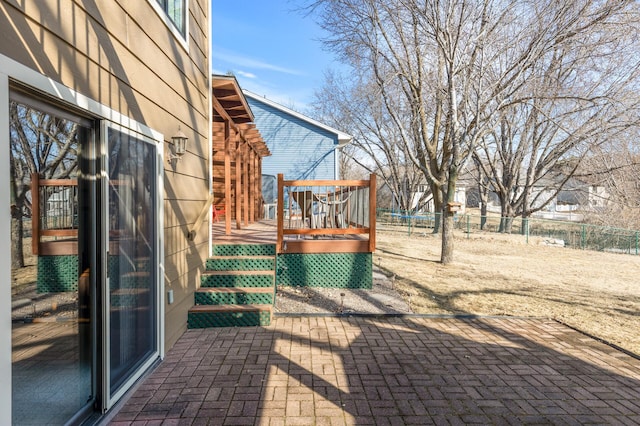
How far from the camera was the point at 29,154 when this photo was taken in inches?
70.6

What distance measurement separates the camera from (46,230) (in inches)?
76.4

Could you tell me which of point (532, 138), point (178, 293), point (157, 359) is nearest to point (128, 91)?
point (178, 293)

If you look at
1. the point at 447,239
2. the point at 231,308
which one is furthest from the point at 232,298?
the point at 447,239

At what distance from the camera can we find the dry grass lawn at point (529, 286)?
16.0ft

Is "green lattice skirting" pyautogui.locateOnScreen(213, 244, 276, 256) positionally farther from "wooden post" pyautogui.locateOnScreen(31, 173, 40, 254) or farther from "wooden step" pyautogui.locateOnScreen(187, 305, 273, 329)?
"wooden post" pyautogui.locateOnScreen(31, 173, 40, 254)

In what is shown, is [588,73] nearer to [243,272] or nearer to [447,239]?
[447,239]

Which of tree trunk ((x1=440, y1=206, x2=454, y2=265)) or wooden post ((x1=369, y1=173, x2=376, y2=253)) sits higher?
wooden post ((x1=369, y1=173, x2=376, y2=253))

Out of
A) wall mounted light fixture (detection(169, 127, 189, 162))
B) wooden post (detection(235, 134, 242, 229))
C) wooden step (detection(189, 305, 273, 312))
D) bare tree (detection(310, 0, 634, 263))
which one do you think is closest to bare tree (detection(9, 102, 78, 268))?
wall mounted light fixture (detection(169, 127, 189, 162))

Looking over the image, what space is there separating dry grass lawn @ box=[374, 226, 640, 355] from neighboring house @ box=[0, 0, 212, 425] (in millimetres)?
3552

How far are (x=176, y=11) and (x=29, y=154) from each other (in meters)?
2.76

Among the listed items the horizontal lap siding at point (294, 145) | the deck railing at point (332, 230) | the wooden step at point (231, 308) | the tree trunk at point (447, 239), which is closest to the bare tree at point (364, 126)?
the horizontal lap siding at point (294, 145)

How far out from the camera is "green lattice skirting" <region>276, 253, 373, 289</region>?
5492 millimetres

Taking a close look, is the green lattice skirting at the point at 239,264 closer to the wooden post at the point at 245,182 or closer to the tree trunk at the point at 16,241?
the wooden post at the point at 245,182

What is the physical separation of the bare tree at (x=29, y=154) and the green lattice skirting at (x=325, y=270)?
366cm
